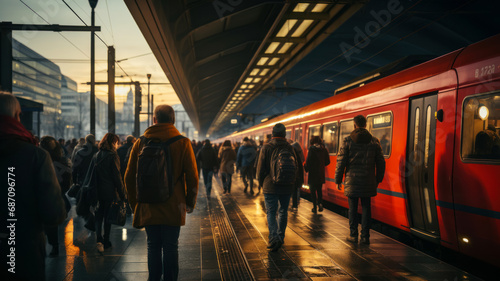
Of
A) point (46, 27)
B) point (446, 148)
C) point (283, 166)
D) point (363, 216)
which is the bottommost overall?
point (363, 216)

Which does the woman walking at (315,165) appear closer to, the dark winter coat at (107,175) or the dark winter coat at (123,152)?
the dark winter coat at (123,152)

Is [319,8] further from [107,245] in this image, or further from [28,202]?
[28,202]

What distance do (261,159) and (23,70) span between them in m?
81.0

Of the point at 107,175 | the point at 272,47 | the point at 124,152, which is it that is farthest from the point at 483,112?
the point at 272,47

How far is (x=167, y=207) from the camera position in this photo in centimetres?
365

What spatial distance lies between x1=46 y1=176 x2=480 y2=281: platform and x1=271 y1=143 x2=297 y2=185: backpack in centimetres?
103

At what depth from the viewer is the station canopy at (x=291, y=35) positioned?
30.7ft

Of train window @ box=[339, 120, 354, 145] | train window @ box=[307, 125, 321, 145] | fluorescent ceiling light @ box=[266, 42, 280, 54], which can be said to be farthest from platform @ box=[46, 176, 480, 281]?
fluorescent ceiling light @ box=[266, 42, 280, 54]

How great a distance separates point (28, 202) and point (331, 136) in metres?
9.04

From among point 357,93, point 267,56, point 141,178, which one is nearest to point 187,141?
point 141,178

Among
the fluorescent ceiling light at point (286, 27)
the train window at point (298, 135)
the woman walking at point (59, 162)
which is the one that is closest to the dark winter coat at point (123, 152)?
the woman walking at point (59, 162)

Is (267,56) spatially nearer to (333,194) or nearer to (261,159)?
(333,194)

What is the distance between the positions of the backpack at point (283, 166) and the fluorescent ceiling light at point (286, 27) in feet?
23.2

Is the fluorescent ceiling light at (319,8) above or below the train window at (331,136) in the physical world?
above
